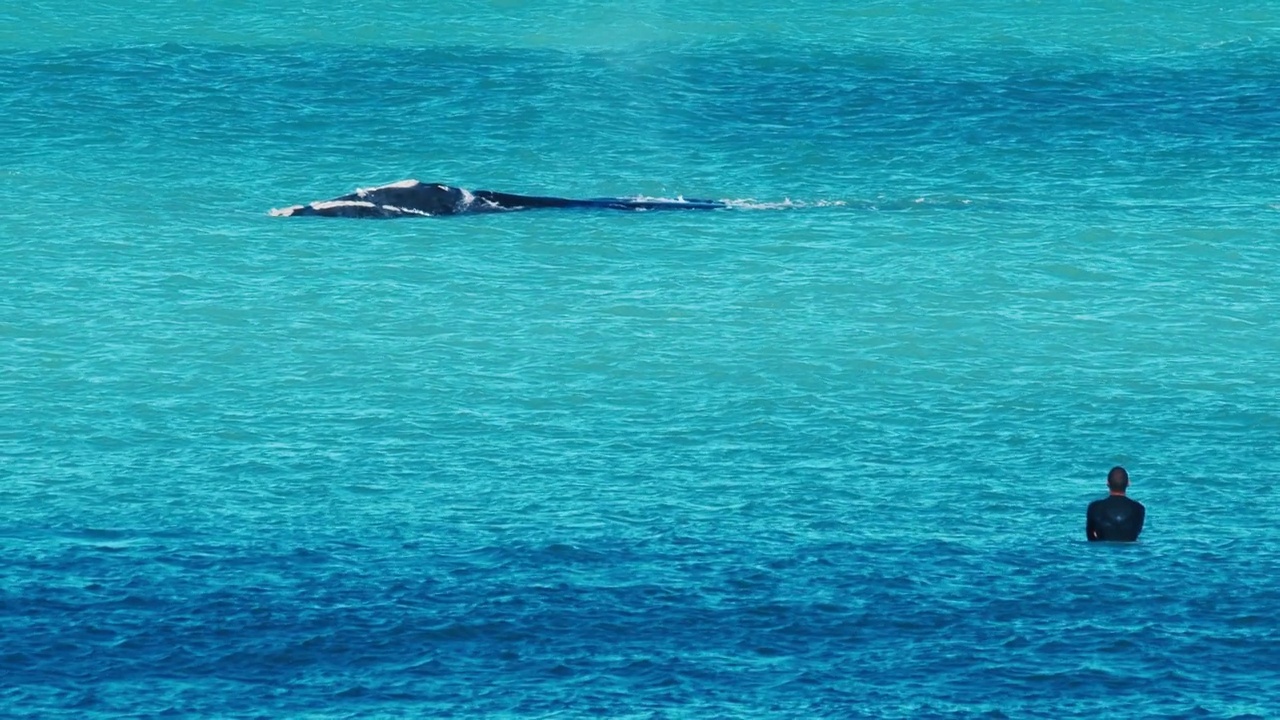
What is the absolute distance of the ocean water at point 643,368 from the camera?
29.2 m

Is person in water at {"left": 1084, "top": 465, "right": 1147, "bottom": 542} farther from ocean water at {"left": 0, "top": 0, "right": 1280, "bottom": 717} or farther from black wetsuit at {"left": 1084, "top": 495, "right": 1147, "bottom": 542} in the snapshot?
ocean water at {"left": 0, "top": 0, "right": 1280, "bottom": 717}

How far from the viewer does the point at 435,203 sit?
181 ft

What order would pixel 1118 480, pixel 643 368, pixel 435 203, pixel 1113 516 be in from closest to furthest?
1. pixel 1118 480
2. pixel 1113 516
3. pixel 643 368
4. pixel 435 203

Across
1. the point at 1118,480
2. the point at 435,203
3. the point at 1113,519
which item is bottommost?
the point at 435,203

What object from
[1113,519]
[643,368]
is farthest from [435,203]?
[1113,519]

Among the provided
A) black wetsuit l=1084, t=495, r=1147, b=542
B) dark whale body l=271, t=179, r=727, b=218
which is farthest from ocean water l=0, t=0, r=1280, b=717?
dark whale body l=271, t=179, r=727, b=218

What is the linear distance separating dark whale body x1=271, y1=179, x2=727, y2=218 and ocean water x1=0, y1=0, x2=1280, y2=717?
0.87m

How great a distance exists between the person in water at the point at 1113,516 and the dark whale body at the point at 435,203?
79.6ft

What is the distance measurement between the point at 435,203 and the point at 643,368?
1391cm

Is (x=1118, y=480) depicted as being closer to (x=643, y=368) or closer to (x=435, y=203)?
(x=643, y=368)

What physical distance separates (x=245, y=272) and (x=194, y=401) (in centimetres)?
981

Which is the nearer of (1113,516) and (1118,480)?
(1118,480)

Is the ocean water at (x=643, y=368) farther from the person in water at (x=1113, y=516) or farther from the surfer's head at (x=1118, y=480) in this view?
the surfer's head at (x=1118, y=480)

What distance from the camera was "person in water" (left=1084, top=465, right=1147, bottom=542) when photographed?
105ft
